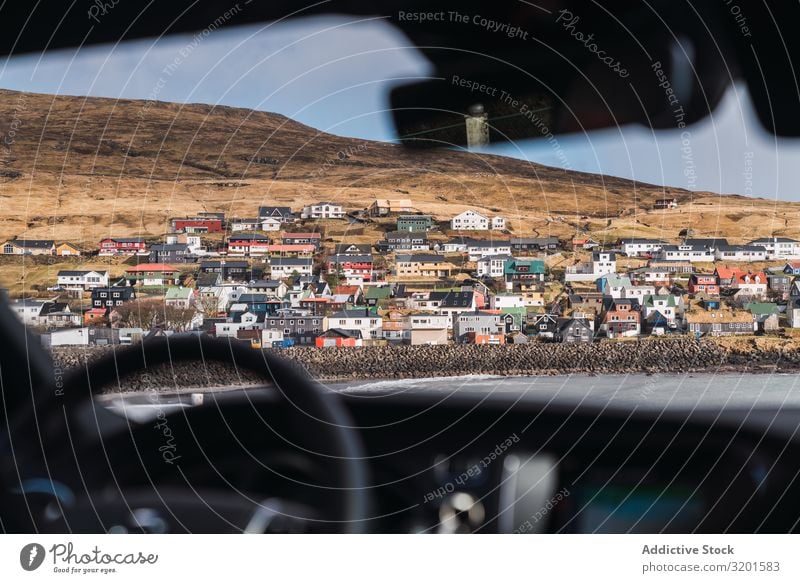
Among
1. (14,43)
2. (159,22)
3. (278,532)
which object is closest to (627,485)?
(278,532)

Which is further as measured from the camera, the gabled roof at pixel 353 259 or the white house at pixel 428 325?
the white house at pixel 428 325

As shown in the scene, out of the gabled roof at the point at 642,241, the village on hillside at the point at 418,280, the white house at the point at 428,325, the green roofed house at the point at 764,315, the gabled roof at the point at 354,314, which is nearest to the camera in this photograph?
the village on hillside at the point at 418,280

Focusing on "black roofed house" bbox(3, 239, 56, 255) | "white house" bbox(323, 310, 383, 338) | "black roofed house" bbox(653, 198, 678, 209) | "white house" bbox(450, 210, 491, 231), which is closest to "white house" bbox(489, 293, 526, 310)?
"white house" bbox(450, 210, 491, 231)

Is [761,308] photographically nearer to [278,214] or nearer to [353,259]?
[353,259]

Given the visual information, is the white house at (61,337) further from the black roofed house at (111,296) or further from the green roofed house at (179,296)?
the green roofed house at (179,296)

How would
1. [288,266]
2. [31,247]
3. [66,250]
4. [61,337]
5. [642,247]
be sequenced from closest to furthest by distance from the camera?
[61,337]
[642,247]
[288,266]
[66,250]
[31,247]

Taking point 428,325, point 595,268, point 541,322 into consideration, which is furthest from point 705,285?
point 428,325

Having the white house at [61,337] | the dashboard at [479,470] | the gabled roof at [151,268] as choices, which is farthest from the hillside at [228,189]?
the dashboard at [479,470]
